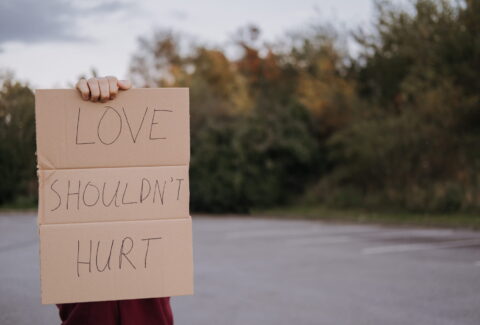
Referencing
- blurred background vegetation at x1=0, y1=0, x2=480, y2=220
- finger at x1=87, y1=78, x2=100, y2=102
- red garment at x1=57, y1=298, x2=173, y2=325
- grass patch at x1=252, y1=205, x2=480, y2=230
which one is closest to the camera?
finger at x1=87, y1=78, x2=100, y2=102

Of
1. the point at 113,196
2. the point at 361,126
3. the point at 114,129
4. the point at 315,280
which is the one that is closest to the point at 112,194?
the point at 113,196

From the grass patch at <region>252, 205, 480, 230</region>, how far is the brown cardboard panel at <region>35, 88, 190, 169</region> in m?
14.3

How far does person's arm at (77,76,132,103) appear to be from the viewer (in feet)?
8.61

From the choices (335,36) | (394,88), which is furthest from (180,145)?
(335,36)

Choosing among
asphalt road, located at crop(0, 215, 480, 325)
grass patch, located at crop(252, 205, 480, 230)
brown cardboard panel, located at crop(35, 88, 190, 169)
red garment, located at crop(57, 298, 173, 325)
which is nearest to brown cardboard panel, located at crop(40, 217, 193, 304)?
red garment, located at crop(57, 298, 173, 325)

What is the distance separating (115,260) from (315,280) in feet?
19.5

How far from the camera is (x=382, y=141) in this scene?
69.7 feet

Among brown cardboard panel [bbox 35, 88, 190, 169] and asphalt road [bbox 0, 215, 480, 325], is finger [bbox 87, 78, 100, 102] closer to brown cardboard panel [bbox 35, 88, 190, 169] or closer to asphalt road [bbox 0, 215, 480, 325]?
brown cardboard panel [bbox 35, 88, 190, 169]

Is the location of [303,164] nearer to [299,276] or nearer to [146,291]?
[299,276]

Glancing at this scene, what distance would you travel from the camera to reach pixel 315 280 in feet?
27.4

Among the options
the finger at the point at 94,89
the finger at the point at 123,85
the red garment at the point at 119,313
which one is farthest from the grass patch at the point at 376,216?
the finger at the point at 94,89

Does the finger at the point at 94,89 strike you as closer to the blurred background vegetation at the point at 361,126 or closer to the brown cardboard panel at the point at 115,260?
the brown cardboard panel at the point at 115,260

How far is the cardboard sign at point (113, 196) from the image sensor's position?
2664 mm

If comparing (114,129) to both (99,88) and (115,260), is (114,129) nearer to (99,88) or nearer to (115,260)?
(99,88)
